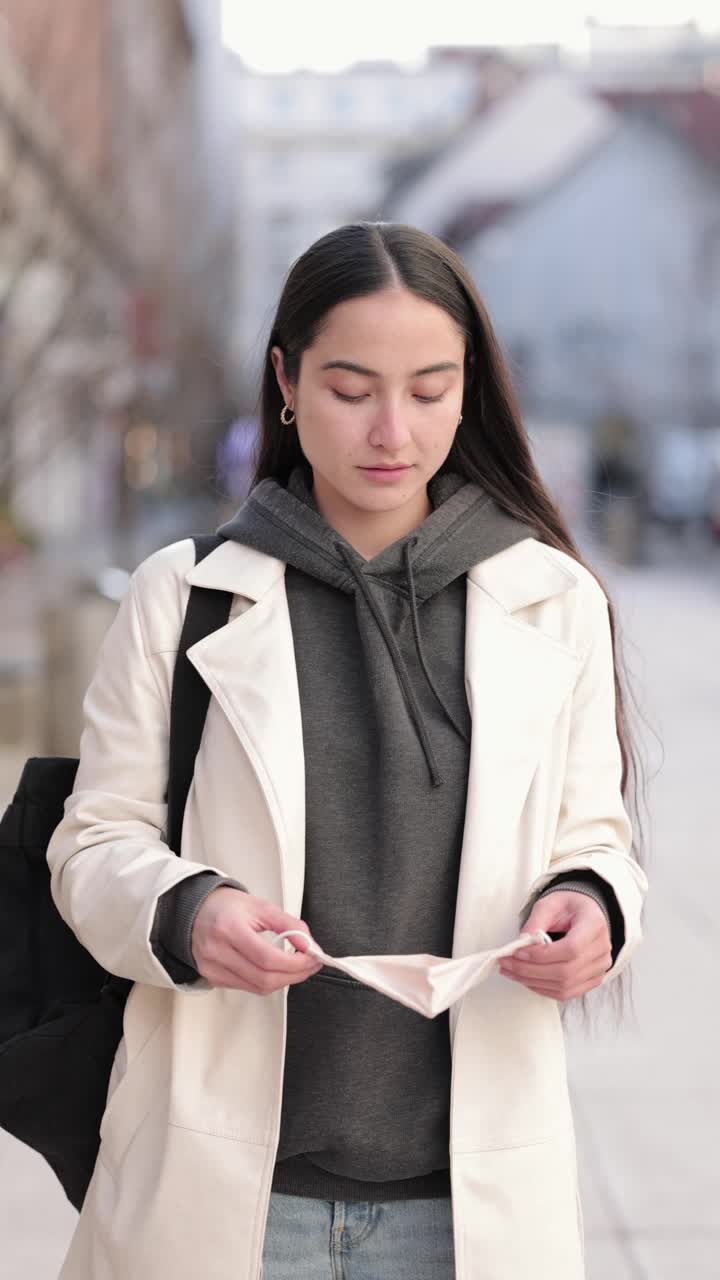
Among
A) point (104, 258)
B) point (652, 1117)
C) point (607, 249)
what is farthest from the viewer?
point (607, 249)

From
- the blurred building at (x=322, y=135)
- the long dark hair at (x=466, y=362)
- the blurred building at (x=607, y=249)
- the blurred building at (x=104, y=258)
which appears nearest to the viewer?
the long dark hair at (x=466, y=362)

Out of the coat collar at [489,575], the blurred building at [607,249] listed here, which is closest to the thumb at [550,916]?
the coat collar at [489,575]

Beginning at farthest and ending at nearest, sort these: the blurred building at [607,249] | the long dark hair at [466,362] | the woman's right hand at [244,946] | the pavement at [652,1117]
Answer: the blurred building at [607,249] < the pavement at [652,1117] < the long dark hair at [466,362] < the woman's right hand at [244,946]

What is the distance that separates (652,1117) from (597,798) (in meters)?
2.73

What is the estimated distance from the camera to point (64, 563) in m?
26.4

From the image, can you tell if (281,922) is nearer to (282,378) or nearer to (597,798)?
(597,798)

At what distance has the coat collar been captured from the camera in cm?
212

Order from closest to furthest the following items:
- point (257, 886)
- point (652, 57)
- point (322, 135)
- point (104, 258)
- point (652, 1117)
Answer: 1. point (257, 886)
2. point (652, 1117)
3. point (104, 258)
4. point (652, 57)
5. point (322, 135)

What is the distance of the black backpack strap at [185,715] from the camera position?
2.07 metres

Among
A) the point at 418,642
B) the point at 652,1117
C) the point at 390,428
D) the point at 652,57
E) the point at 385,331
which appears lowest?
the point at 652,1117

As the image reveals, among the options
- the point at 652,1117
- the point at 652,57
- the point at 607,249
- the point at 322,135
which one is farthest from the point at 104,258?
the point at 322,135

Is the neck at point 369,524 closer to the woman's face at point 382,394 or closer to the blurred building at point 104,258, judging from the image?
the woman's face at point 382,394

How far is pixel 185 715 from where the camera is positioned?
208 centimetres

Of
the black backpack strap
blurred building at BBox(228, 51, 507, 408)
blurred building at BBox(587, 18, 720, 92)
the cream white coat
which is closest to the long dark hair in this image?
the cream white coat
